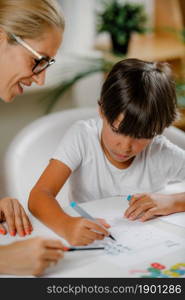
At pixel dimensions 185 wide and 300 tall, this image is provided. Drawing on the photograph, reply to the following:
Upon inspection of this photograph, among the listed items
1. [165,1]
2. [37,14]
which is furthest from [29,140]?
[165,1]

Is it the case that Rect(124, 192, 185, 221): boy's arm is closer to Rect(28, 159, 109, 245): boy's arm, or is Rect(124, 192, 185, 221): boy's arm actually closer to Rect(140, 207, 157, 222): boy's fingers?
Rect(140, 207, 157, 222): boy's fingers

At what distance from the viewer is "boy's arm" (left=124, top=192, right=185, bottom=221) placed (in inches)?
51.6

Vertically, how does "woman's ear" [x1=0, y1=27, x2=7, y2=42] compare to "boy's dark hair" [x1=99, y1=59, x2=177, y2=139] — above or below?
above

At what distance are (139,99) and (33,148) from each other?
0.54 metres

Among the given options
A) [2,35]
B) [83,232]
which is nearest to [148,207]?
[83,232]

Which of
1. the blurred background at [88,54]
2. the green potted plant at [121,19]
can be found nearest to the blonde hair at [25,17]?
the blurred background at [88,54]

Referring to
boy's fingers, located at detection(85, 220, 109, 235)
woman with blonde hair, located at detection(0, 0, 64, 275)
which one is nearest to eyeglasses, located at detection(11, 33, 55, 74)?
woman with blonde hair, located at detection(0, 0, 64, 275)

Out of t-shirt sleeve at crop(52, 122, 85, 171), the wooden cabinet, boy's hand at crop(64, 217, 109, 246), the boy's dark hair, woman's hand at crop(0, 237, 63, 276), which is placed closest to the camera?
woman's hand at crop(0, 237, 63, 276)

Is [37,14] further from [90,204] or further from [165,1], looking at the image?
[165,1]

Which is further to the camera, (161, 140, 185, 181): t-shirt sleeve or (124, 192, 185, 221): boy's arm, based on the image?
(161, 140, 185, 181): t-shirt sleeve

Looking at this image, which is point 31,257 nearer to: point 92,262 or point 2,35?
point 92,262

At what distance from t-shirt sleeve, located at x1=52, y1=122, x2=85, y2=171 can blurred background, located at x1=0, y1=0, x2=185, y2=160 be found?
2.76ft

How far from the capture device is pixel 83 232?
1146 millimetres

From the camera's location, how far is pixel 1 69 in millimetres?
1315
